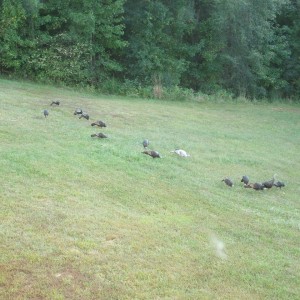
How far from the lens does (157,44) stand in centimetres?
2091

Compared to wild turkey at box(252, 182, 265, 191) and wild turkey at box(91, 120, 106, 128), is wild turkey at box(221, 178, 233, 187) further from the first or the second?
wild turkey at box(91, 120, 106, 128)

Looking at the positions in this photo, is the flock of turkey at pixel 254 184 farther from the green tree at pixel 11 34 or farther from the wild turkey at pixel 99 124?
the green tree at pixel 11 34

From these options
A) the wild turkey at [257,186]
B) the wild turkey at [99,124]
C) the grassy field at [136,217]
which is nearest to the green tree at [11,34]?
the grassy field at [136,217]

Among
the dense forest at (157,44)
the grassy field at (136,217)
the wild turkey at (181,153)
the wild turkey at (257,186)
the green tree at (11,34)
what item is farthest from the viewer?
the dense forest at (157,44)

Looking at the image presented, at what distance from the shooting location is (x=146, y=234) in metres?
4.65

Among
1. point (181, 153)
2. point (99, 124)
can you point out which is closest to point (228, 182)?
point (181, 153)

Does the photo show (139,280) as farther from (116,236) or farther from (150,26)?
(150,26)

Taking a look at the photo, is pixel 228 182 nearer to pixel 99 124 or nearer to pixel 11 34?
pixel 99 124

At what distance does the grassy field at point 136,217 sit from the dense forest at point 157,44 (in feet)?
26.1

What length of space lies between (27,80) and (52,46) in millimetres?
1675

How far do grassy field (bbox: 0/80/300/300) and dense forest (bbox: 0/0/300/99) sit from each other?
7955 millimetres

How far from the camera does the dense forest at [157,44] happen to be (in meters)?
17.9

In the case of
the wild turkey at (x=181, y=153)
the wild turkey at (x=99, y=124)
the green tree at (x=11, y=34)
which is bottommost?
the wild turkey at (x=181, y=153)

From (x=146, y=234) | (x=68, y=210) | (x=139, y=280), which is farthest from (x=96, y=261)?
(x=68, y=210)
